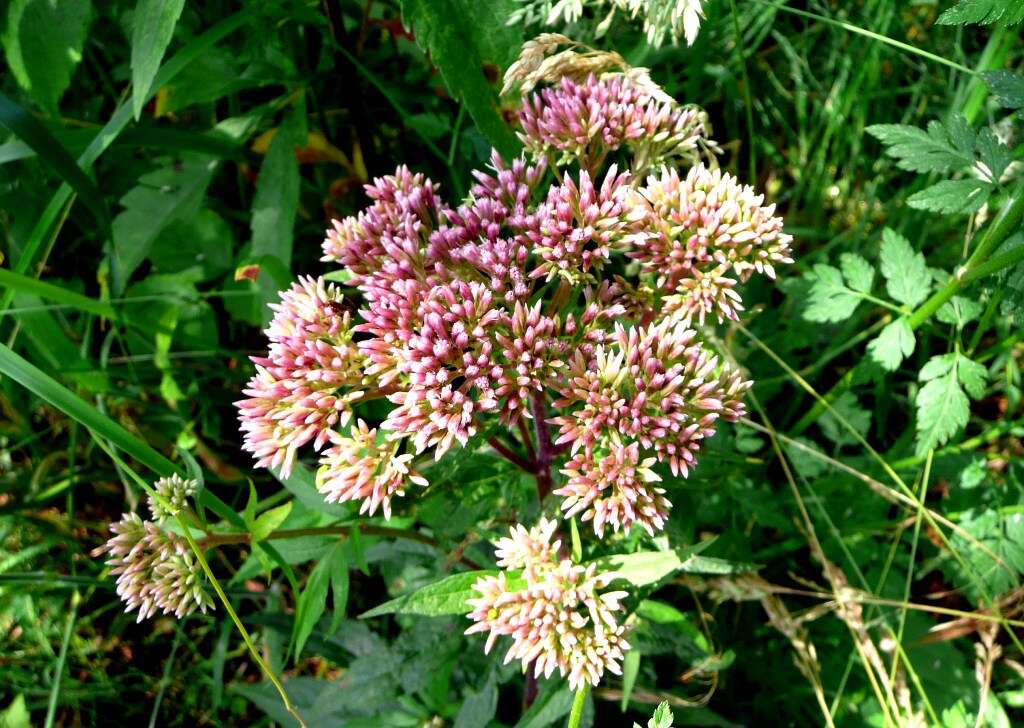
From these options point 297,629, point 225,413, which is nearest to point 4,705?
point 225,413

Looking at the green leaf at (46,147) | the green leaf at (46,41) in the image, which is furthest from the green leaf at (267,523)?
the green leaf at (46,41)

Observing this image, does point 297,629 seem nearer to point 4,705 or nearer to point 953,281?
point 4,705

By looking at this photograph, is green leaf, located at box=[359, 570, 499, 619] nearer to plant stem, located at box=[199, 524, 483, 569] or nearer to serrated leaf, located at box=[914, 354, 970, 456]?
plant stem, located at box=[199, 524, 483, 569]

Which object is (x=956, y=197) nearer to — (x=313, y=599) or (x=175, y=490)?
(x=313, y=599)

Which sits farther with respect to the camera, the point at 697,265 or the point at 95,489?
the point at 95,489

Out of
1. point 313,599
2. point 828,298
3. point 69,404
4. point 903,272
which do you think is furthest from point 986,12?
point 69,404

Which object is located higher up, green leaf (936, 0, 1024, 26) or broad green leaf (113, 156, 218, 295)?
green leaf (936, 0, 1024, 26)

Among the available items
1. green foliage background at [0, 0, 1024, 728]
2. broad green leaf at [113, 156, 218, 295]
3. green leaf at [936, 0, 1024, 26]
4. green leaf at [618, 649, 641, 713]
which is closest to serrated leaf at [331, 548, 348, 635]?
green foliage background at [0, 0, 1024, 728]
